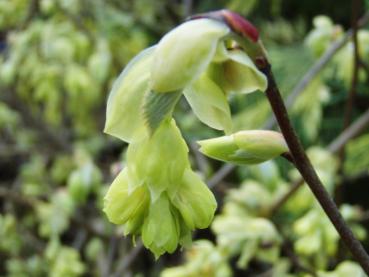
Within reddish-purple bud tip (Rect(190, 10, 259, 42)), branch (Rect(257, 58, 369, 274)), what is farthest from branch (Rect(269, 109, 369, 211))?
reddish-purple bud tip (Rect(190, 10, 259, 42))

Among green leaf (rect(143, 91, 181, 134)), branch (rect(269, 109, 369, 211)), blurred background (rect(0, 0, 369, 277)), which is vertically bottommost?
blurred background (rect(0, 0, 369, 277))

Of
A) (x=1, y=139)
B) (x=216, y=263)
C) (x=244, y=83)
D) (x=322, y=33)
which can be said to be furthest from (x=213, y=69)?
(x=1, y=139)

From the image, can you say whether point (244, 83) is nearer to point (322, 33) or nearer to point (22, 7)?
point (322, 33)

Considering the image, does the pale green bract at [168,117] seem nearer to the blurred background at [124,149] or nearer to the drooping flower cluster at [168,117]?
the drooping flower cluster at [168,117]

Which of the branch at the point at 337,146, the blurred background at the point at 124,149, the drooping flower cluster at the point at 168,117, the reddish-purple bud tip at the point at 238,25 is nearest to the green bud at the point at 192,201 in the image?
the drooping flower cluster at the point at 168,117

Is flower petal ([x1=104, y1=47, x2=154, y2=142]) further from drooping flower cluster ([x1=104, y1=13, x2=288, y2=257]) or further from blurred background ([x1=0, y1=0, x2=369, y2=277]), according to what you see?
blurred background ([x1=0, y1=0, x2=369, y2=277])
